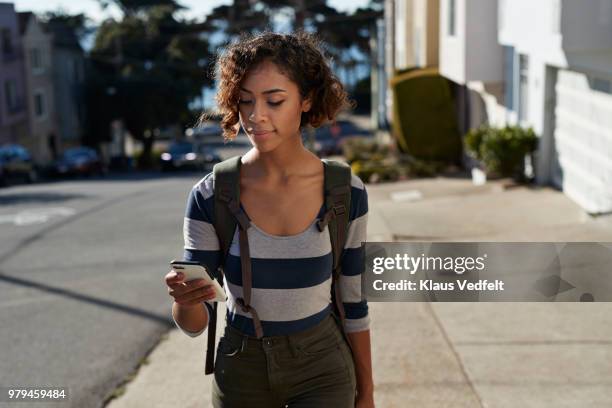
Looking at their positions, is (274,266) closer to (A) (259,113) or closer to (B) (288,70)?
(A) (259,113)

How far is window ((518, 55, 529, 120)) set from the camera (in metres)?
17.8

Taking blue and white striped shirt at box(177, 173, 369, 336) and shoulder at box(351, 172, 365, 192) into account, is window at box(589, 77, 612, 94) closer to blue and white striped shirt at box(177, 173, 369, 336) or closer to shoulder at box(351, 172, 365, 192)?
shoulder at box(351, 172, 365, 192)

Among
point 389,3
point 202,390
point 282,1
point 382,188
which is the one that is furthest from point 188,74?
point 202,390

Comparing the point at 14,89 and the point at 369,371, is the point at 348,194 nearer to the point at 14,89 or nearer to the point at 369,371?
the point at 369,371

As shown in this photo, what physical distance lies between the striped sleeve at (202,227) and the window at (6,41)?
43.4 metres

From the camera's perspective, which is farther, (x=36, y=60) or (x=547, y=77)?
(x=36, y=60)

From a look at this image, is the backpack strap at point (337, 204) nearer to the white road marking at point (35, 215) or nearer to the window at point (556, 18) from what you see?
the window at point (556, 18)

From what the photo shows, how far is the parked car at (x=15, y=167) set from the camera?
35.0 m

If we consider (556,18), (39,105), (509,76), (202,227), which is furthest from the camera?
(39,105)

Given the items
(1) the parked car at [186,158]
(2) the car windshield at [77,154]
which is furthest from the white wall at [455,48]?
(2) the car windshield at [77,154]

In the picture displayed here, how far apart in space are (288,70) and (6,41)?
44007 mm

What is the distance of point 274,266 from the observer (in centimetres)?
297

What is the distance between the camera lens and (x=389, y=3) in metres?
41.8
